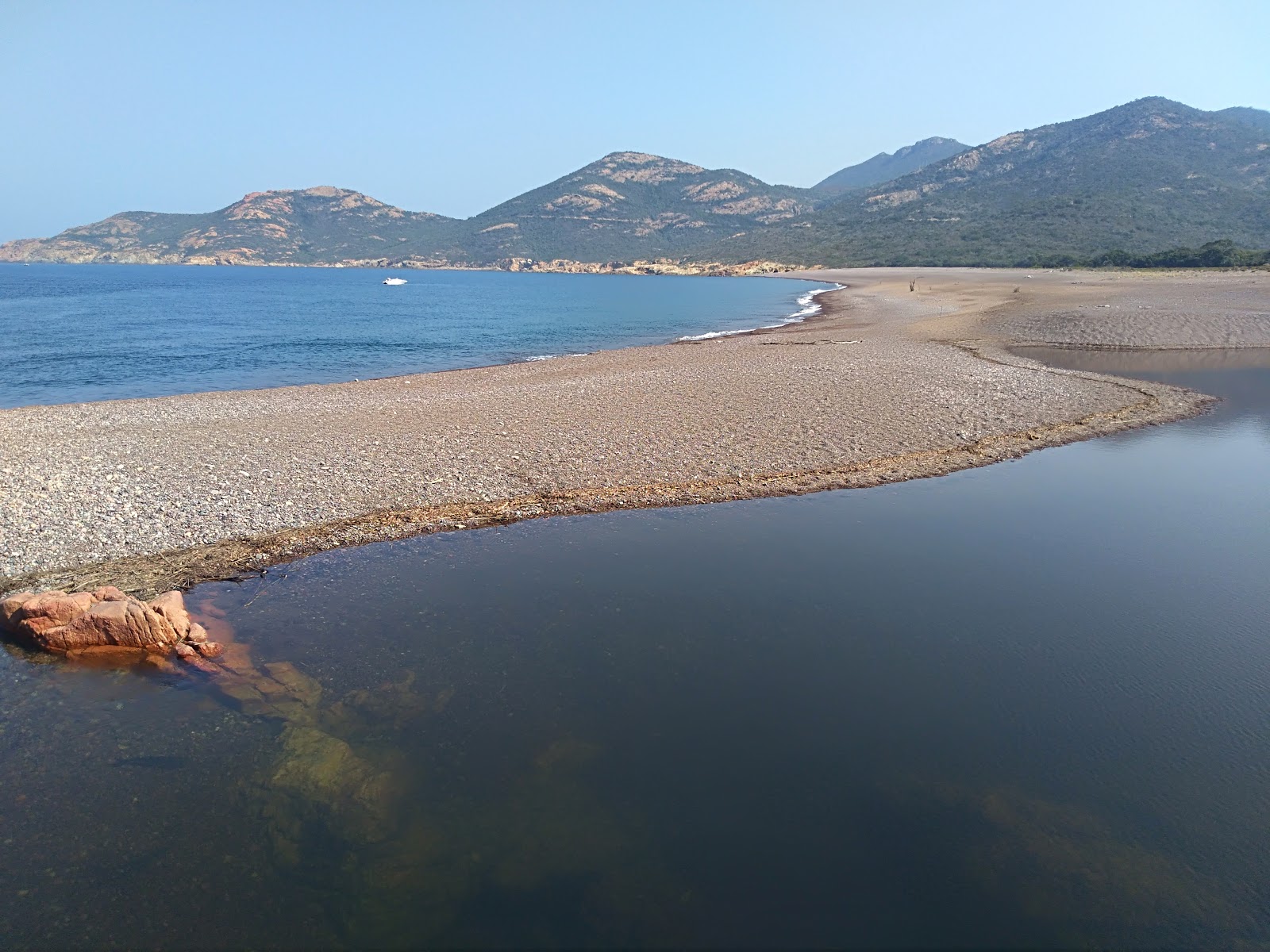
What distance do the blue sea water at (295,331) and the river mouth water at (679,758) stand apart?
24835 millimetres

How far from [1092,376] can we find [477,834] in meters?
27.5

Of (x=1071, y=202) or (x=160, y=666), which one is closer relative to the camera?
(x=160, y=666)

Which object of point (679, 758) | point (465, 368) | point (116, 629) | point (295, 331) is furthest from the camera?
point (295, 331)

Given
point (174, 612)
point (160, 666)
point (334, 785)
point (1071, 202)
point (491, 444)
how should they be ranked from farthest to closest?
point (1071, 202) < point (491, 444) < point (174, 612) < point (160, 666) < point (334, 785)

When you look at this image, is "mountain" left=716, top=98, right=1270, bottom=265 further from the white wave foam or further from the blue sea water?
the white wave foam

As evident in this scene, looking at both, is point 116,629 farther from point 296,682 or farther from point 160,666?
point 296,682

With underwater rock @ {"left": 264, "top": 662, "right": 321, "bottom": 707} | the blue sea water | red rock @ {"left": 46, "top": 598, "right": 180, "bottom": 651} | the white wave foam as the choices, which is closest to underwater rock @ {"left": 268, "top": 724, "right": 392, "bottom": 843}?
underwater rock @ {"left": 264, "top": 662, "right": 321, "bottom": 707}

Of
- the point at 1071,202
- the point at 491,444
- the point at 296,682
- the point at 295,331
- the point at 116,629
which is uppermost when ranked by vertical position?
the point at 1071,202

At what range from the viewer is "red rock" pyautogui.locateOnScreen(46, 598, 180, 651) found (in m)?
9.70

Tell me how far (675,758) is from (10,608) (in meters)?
9.47

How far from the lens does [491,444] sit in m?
18.2

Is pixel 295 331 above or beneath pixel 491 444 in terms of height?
above

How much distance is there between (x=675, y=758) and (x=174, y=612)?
23.4ft

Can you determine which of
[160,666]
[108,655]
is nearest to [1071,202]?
[160,666]
